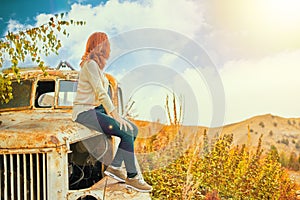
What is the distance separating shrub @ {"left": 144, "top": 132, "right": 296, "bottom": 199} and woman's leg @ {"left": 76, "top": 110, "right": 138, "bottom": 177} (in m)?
0.56

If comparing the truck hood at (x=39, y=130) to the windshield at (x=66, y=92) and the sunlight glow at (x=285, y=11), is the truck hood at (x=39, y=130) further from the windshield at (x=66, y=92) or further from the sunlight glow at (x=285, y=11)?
the sunlight glow at (x=285, y=11)

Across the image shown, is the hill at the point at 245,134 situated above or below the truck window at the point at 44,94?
below

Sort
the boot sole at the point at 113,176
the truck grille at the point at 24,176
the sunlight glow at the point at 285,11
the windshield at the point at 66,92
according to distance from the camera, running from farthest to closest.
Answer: the sunlight glow at the point at 285,11 → the windshield at the point at 66,92 → the boot sole at the point at 113,176 → the truck grille at the point at 24,176

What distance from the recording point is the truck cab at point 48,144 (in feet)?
6.55

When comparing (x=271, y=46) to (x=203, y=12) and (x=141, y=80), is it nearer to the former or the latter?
(x=203, y=12)

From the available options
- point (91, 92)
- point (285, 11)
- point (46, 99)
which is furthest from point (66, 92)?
point (285, 11)

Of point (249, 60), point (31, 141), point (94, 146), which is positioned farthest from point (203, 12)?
point (31, 141)

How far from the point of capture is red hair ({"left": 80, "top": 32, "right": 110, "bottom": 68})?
2.46m

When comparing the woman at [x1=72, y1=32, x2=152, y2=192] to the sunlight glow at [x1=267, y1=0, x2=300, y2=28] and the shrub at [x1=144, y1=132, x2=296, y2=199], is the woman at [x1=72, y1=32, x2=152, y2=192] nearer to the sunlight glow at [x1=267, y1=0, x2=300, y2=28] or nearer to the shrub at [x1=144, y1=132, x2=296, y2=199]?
the shrub at [x1=144, y1=132, x2=296, y2=199]

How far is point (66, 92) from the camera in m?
2.61

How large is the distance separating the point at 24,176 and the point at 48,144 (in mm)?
199

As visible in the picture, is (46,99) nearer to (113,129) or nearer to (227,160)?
(113,129)

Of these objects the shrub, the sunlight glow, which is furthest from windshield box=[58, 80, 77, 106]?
the sunlight glow

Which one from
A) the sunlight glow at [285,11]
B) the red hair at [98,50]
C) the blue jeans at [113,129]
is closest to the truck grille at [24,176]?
the blue jeans at [113,129]
